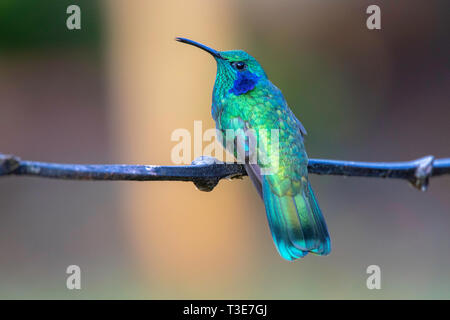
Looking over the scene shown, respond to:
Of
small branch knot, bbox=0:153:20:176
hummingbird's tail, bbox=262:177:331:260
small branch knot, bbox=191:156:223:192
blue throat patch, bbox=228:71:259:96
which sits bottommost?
hummingbird's tail, bbox=262:177:331:260

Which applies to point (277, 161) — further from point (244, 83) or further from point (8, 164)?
point (8, 164)

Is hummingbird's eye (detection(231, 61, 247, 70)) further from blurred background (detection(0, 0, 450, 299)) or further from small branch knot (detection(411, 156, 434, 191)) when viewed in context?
blurred background (detection(0, 0, 450, 299))

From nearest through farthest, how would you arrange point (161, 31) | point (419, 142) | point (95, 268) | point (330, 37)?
point (161, 31), point (95, 268), point (330, 37), point (419, 142)

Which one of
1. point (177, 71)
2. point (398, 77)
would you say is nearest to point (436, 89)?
point (398, 77)

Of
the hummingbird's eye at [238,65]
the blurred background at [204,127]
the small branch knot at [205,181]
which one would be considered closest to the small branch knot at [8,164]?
the small branch knot at [205,181]

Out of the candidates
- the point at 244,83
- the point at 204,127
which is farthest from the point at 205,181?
the point at 204,127

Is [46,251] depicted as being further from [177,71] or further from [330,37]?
[330,37]

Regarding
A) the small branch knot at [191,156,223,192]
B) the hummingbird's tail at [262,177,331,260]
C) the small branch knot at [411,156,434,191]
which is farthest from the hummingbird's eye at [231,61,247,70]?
the small branch knot at [411,156,434,191]

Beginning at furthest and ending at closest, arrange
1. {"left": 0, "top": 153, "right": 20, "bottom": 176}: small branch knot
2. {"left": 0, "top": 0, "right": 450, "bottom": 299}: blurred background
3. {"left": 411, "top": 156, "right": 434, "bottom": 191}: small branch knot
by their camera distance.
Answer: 1. {"left": 0, "top": 0, "right": 450, "bottom": 299}: blurred background
2. {"left": 411, "top": 156, "right": 434, "bottom": 191}: small branch knot
3. {"left": 0, "top": 153, "right": 20, "bottom": 176}: small branch knot
